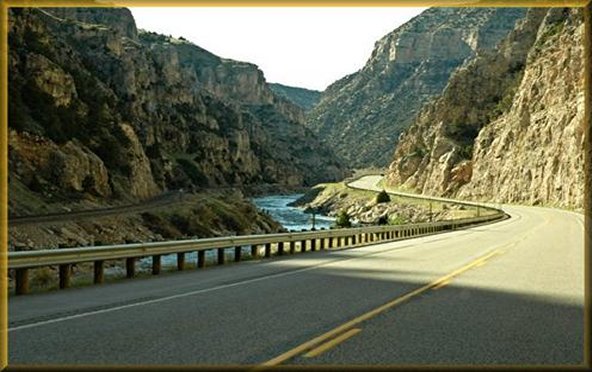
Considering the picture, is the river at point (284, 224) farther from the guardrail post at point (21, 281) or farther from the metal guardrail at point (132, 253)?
the guardrail post at point (21, 281)

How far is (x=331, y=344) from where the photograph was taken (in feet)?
25.0

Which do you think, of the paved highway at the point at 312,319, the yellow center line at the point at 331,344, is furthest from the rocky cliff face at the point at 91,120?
the yellow center line at the point at 331,344

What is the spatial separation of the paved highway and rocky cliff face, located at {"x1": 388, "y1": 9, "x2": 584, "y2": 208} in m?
66.9

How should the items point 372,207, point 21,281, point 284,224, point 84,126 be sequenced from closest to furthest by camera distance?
point 21,281 → point 84,126 → point 284,224 → point 372,207

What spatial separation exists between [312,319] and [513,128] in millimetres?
101775

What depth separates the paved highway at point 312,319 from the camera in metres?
7.15

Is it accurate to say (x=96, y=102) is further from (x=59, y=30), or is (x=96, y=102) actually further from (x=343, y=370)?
(x=343, y=370)

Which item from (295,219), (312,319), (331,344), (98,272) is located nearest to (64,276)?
(98,272)

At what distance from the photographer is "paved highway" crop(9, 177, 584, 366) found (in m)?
7.15

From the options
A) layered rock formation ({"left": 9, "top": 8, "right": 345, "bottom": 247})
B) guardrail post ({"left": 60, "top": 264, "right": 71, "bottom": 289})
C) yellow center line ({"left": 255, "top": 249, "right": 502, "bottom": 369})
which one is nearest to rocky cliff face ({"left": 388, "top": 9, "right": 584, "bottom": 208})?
layered rock formation ({"left": 9, "top": 8, "right": 345, "bottom": 247})

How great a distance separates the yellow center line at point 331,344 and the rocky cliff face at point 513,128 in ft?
237

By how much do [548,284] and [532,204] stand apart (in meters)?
83.9

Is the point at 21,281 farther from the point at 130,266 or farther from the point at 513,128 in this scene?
the point at 513,128

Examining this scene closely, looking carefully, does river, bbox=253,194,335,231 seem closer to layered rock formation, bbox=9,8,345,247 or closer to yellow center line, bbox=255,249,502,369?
layered rock formation, bbox=9,8,345,247
